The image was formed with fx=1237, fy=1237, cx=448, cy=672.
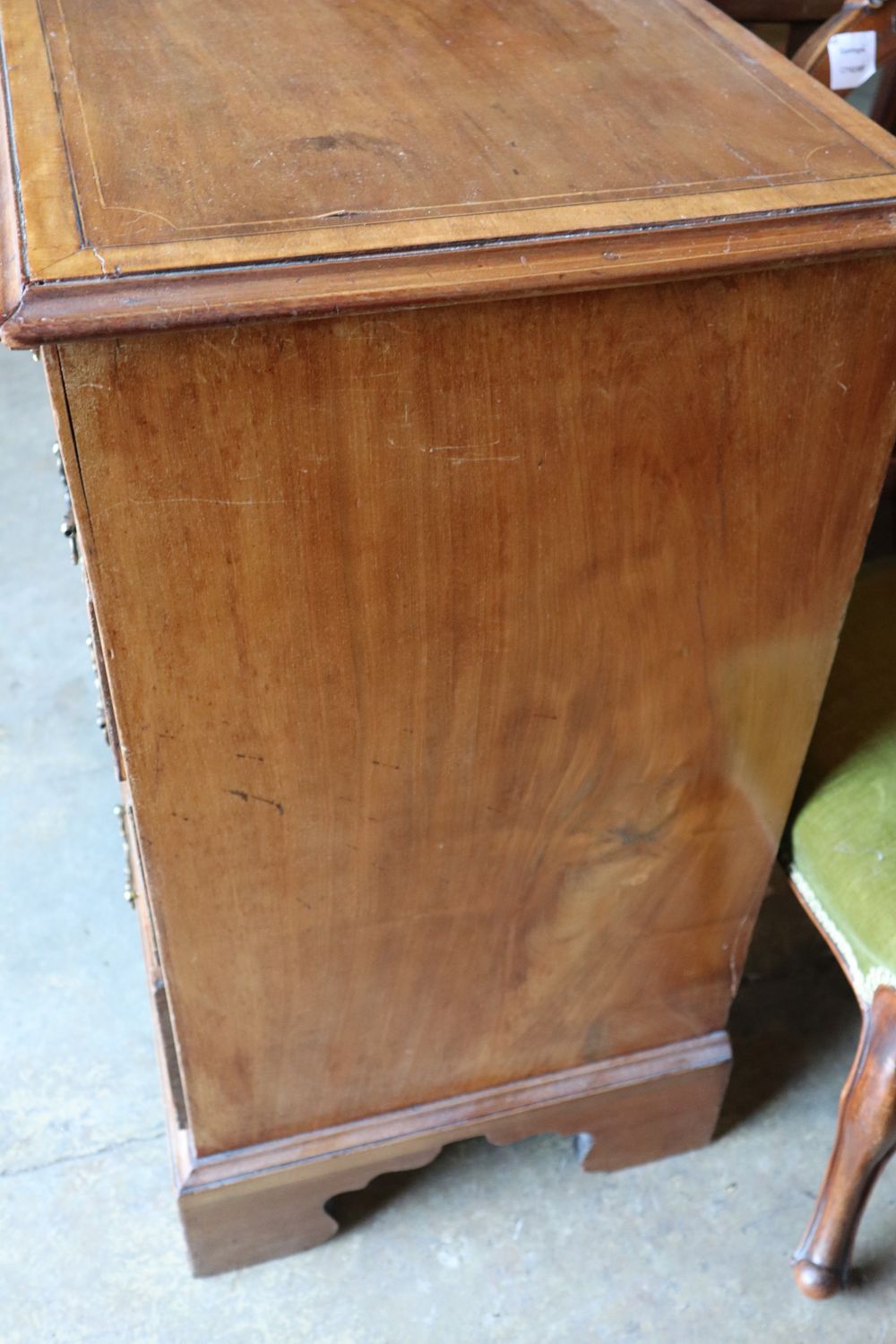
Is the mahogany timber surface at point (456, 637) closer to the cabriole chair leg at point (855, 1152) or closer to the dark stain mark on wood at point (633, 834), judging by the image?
the dark stain mark on wood at point (633, 834)

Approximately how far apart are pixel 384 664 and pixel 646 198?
33 cm

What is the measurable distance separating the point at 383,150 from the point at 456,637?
12.1 inches

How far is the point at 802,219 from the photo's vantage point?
71 centimetres

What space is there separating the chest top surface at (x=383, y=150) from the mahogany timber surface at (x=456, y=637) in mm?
30

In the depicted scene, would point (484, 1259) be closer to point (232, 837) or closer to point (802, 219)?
point (232, 837)

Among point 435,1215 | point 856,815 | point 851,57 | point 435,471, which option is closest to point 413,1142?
point 435,1215

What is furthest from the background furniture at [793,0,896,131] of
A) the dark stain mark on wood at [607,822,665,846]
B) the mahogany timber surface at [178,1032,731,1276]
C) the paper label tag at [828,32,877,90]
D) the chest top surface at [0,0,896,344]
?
the mahogany timber surface at [178,1032,731,1276]

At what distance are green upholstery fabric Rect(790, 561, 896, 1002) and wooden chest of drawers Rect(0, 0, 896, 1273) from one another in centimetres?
5

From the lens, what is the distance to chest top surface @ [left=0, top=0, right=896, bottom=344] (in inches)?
25.5

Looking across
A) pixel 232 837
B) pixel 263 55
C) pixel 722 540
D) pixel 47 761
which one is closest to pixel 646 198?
pixel 722 540

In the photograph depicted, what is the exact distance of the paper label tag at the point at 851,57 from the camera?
3.54 ft

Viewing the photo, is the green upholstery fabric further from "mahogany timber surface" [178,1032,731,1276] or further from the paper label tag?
the paper label tag

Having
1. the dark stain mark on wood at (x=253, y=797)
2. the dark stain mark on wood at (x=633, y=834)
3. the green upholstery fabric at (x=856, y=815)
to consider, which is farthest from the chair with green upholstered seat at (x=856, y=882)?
the dark stain mark on wood at (x=253, y=797)

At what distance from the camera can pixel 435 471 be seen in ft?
2.42
